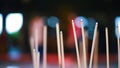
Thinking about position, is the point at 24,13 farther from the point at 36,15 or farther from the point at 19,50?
the point at 19,50

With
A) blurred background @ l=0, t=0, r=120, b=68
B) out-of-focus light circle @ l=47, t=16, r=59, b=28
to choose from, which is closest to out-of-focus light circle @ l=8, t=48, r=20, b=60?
blurred background @ l=0, t=0, r=120, b=68

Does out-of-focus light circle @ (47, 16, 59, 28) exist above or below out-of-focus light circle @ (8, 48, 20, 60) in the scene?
above

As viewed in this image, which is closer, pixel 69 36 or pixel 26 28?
pixel 69 36

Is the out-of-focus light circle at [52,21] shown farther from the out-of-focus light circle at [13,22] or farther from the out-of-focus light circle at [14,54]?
the out-of-focus light circle at [14,54]

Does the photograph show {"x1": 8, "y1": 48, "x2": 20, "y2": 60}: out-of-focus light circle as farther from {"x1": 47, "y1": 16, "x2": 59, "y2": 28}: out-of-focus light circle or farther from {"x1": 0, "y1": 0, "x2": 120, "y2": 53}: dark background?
{"x1": 47, "y1": 16, "x2": 59, "y2": 28}: out-of-focus light circle

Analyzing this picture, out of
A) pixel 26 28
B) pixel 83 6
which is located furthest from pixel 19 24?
pixel 83 6

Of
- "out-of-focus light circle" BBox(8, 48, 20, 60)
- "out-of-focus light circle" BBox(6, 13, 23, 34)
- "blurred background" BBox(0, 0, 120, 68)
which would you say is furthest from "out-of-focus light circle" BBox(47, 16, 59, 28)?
"out-of-focus light circle" BBox(8, 48, 20, 60)

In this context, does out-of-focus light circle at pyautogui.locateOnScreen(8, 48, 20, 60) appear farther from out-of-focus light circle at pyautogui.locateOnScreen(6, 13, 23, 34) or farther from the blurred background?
out-of-focus light circle at pyautogui.locateOnScreen(6, 13, 23, 34)
